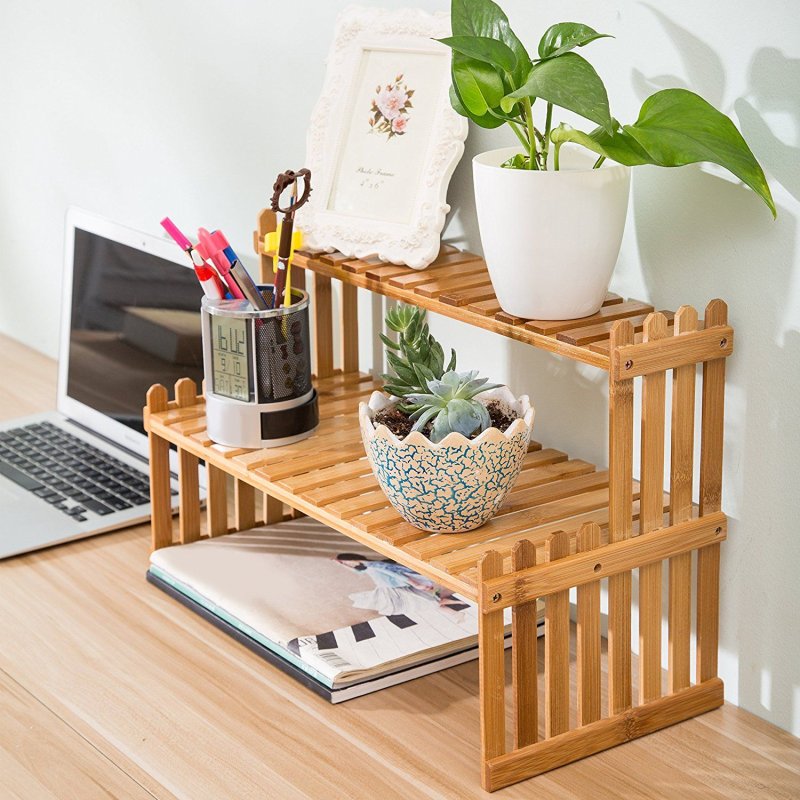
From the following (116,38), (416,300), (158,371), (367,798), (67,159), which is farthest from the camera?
(67,159)

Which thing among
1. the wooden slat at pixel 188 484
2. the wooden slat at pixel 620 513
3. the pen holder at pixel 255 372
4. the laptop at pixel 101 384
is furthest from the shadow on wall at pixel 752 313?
the laptop at pixel 101 384

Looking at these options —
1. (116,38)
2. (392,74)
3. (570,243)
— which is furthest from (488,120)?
(116,38)

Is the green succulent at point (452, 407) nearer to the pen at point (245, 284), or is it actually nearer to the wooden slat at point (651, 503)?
the wooden slat at point (651, 503)

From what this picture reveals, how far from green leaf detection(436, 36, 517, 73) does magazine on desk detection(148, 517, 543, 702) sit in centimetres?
50

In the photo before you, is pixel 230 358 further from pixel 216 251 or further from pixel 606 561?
pixel 606 561

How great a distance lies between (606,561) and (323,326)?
0.51 metres

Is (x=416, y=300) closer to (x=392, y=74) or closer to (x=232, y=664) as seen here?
(x=392, y=74)

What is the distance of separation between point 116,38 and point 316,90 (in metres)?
0.46

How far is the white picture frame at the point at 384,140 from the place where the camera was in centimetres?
121

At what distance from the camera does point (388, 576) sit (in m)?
1.27

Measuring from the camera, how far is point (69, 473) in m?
1.58

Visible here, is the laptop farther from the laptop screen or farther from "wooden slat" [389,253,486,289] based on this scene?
"wooden slat" [389,253,486,289]

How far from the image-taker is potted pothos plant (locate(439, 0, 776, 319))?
927mm

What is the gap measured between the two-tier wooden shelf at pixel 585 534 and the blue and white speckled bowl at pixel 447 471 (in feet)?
0.07
